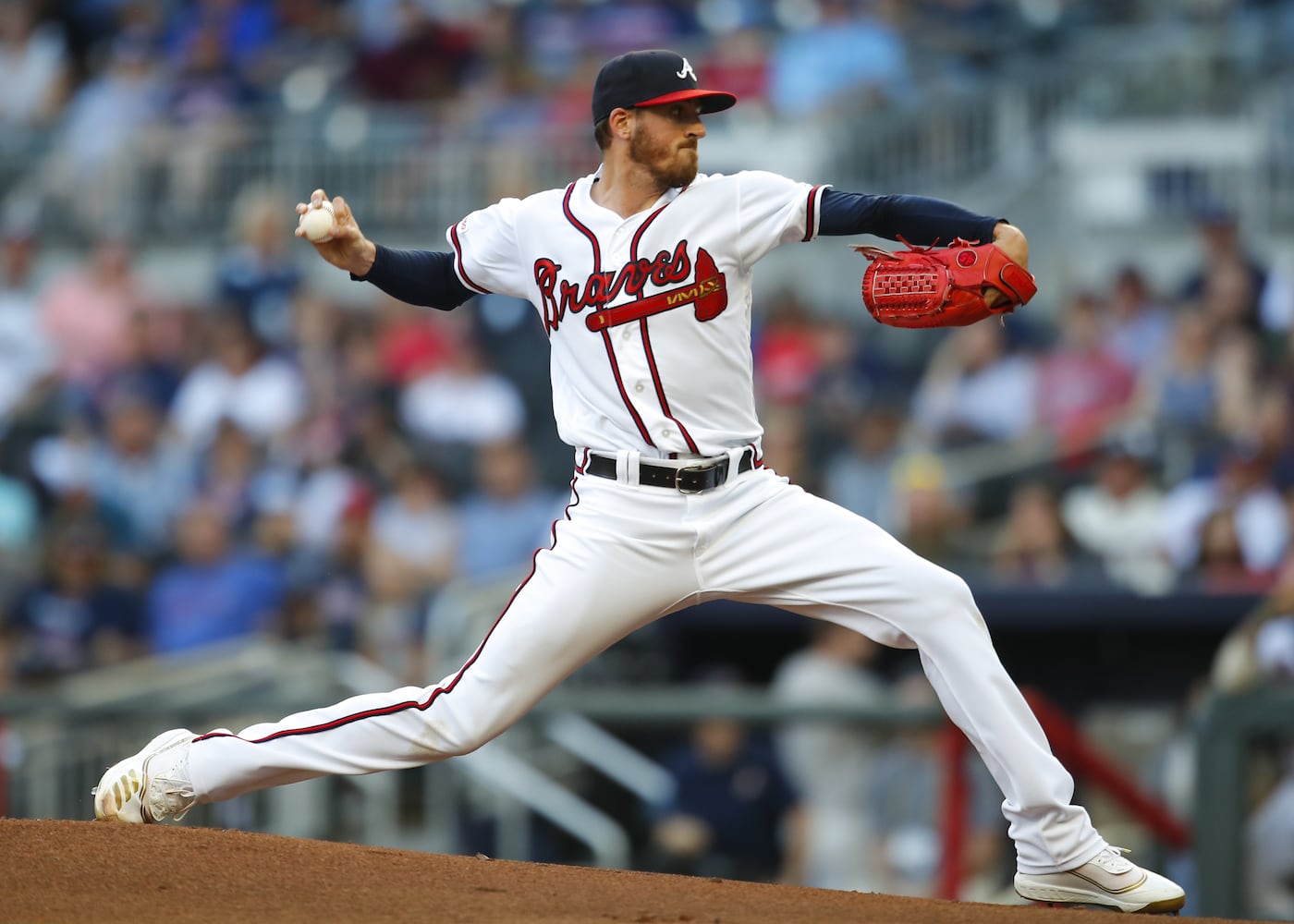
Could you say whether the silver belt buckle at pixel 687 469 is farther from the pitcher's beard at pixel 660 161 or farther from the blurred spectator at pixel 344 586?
the blurred spectator at pixel 344 586

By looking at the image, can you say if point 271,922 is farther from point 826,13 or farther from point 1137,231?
point 826,13

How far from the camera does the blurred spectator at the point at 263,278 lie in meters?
10.1

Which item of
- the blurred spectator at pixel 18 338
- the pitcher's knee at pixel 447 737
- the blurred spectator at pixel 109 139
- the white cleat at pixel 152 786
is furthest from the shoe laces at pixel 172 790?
the blurred spectator at pixel 109 139

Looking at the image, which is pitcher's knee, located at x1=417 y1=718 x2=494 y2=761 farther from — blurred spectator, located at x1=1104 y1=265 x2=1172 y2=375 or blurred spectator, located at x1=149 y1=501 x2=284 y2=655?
blurred spectator, located at x1=1104 y1=265 x2=1172 y2=375

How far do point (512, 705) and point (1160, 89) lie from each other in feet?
25.7

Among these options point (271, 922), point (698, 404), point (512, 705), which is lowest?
point (271, 922)

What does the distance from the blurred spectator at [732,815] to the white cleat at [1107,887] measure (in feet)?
8.40

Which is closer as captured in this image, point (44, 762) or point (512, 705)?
point (512, 705)

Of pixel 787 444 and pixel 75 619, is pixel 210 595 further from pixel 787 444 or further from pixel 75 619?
pixel 787 444

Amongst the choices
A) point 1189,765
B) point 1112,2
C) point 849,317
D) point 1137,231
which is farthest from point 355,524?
point 1112,2

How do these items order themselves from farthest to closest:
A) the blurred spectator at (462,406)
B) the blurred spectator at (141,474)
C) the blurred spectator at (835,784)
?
the blurred spectator at (141,474) < the blurred spectator at (462,406) < the blurred spectator at (835,784)

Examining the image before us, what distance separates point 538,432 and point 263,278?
208 cm

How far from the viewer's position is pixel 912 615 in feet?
13.1

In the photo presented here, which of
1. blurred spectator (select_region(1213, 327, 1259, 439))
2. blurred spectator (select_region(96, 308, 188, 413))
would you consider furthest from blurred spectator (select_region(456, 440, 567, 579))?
blurred spectator (select_region(1213, 327, 1259, 439))
